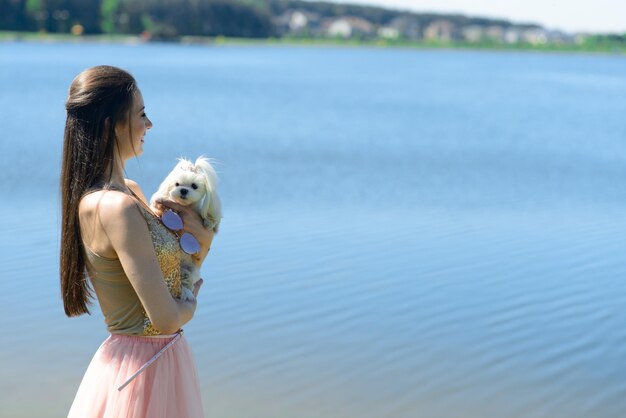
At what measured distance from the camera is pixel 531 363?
6.08 metres

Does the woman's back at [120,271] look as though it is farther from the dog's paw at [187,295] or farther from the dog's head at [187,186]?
the dog's head at [187,186]

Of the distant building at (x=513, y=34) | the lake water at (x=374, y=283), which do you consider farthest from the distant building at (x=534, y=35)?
the lake water at (x=374, y=283)

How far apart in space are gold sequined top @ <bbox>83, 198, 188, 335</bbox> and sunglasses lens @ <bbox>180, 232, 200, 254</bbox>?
2cm

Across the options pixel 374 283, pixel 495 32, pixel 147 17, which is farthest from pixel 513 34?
pixel 374 283

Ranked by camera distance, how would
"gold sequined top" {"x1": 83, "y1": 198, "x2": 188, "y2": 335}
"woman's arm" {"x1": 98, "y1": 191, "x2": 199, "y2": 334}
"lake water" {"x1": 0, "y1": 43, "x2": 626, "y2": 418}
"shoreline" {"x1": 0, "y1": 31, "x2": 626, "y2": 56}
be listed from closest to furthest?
"woman's arm" {"x1": 98, "y1": 191, "x2": 199, "y2": 334} < "gold sequined top" {"x1": 83, "y1": 198, "x2": 188, "y2": 335} < "lake water" {"x1": 0, "y1": 43, "x2": 626, "y2": 418} < "shoreline" {"x1": 0, "y1": 31, "x2": 626, "y2": 56}

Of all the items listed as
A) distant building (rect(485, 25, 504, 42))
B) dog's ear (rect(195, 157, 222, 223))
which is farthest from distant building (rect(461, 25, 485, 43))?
dog's ear (rect(195, 157, 222, 223))

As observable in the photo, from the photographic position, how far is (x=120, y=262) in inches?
85.9

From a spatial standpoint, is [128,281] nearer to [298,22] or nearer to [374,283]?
[374,283]

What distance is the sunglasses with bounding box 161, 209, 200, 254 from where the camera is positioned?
7.51 feet

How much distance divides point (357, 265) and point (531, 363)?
256 cm

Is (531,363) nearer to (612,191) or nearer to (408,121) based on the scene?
(612,191)

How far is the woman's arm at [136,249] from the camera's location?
6.90ft

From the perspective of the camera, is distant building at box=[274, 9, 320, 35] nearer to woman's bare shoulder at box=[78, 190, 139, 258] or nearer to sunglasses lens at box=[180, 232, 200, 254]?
sunglasses lens at box=[180, 232, 200, 254]

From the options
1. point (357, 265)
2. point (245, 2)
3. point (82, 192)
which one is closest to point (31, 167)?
point (357, 265)
